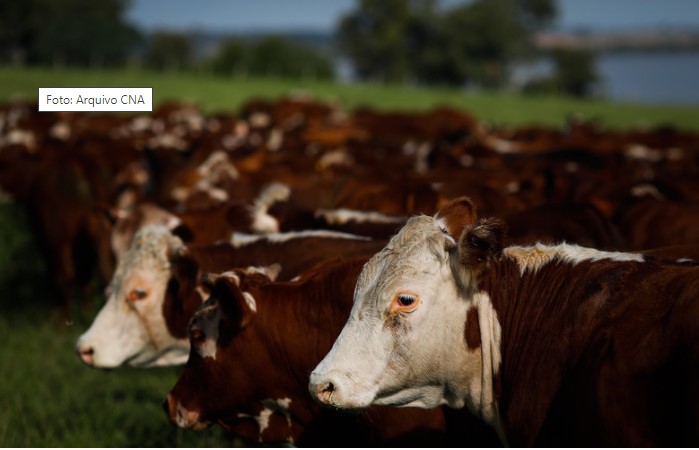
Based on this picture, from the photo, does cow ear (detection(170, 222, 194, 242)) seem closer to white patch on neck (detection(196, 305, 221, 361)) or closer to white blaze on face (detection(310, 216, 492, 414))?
white patch on neck (detection(196, 305, 221, 361))

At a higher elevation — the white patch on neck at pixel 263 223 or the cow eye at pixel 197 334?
the white patch on neck at pixel 263 223

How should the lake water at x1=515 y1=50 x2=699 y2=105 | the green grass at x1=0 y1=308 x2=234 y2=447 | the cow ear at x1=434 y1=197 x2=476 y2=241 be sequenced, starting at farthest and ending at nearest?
the lake water at x1=515 y1=50 x2=699 y2=105
the green grass at x1=0 y1=308 x2=234 y2=447
the cow ear at x1=434 y1=197 x2=476 y2=241

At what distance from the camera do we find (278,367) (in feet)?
13.6

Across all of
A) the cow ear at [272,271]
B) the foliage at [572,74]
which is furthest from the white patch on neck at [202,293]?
the foliage at [572,74]

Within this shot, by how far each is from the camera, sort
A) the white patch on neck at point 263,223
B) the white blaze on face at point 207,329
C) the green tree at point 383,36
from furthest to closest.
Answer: the green tree at point 383,36 < the white patch on neck at point 263,223 < the white blaze on face at point 207,329

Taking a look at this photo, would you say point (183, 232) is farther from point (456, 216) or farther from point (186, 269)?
point (456, 216)

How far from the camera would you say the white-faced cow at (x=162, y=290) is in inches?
201

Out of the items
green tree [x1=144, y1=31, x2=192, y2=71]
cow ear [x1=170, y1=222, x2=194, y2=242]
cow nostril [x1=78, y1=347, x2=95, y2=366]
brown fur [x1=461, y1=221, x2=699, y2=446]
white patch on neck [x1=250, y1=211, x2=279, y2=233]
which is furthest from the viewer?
green tree [x1=144, y1=31, x2=192, y2=71]

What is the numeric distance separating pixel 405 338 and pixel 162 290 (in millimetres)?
2433

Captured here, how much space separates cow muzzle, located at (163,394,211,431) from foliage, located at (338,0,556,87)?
7466 centimetres

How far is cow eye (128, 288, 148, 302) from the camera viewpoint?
17.1 feet

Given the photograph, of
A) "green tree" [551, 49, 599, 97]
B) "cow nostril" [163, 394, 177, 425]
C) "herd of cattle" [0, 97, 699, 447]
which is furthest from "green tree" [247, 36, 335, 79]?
"cow nostril" [163, 394, 177, 425]

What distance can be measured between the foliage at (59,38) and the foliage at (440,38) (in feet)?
106

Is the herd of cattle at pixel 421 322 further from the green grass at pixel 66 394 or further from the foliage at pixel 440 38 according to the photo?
the foliage at pixel 440 38
